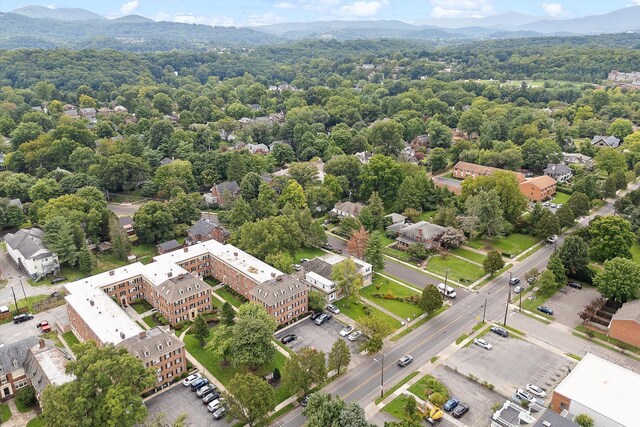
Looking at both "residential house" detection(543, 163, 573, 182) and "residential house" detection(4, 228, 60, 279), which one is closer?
"residential house" detection(4, 228, 60, 279)

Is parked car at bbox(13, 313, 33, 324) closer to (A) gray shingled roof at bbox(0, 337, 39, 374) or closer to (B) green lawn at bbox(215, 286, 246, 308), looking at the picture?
(A) gray shingled roof at bbox(0, 337, 39, 374)

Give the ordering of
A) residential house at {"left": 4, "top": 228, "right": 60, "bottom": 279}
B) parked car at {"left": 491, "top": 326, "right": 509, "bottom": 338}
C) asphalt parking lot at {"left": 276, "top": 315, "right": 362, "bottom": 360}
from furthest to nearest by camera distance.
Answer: residential house at {"left": 4, "top": 228, "right": 60, "bottom": 279} → parked car at {"left": 491, "top": 326, "right": 509, "bottom": 338} → asphalt parking lot at {"left": 276, "top": 315, "right": 362, "bottom": 360}

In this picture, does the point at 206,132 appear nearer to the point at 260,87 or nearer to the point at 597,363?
the point at 260,87

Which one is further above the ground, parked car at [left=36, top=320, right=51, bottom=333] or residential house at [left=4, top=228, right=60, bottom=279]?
residential house at [left=4, top=228, right=60, bottom=279]

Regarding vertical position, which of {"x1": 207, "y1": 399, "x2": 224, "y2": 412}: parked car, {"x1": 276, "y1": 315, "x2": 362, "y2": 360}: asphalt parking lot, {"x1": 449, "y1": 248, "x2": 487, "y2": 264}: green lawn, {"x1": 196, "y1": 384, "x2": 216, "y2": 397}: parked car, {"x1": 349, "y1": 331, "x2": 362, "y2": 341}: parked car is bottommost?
{"x1": 449, "y1": 248, "x2": 487, "y2": 264}: green lawn

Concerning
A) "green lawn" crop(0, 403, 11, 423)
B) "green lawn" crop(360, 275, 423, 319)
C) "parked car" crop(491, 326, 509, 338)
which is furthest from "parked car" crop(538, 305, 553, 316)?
"green lawn" crop(0, 403, 11, 423)

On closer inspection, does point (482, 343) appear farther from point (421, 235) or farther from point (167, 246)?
point (167, 246)
